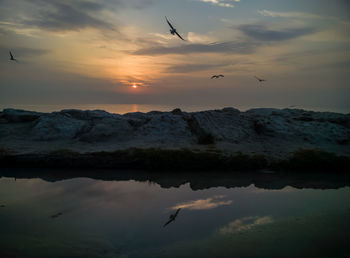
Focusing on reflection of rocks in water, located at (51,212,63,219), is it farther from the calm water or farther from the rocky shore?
the rocky shore

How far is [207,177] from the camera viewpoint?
10422 mm

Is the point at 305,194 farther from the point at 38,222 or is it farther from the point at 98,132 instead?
the point at 98,132

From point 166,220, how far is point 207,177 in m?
4.12

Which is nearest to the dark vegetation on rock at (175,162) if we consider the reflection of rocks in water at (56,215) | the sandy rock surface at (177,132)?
the sandy rock surface at (177,132)

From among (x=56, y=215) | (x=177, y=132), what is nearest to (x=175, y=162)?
(x=177, y=132)

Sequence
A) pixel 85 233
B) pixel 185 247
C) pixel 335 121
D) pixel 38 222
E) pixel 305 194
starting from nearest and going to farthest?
pixel 185 247, pixel 85 233, pixel 38 222, pixel 305 194, pixel 335 121

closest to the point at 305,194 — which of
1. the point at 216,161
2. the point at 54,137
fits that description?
the point at 216,161

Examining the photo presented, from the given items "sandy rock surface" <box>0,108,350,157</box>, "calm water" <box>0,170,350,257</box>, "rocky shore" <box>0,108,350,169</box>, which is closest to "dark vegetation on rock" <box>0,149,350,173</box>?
"rocky shore" <box>0,108,350,169</box>

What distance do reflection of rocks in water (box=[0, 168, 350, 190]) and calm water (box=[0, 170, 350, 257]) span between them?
0.44 meters

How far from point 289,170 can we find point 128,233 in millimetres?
8081

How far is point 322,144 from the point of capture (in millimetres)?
13094

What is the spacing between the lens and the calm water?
525 centimetres

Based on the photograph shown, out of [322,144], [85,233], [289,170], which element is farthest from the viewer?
[322,144]

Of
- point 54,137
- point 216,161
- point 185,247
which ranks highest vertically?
point 54,137
